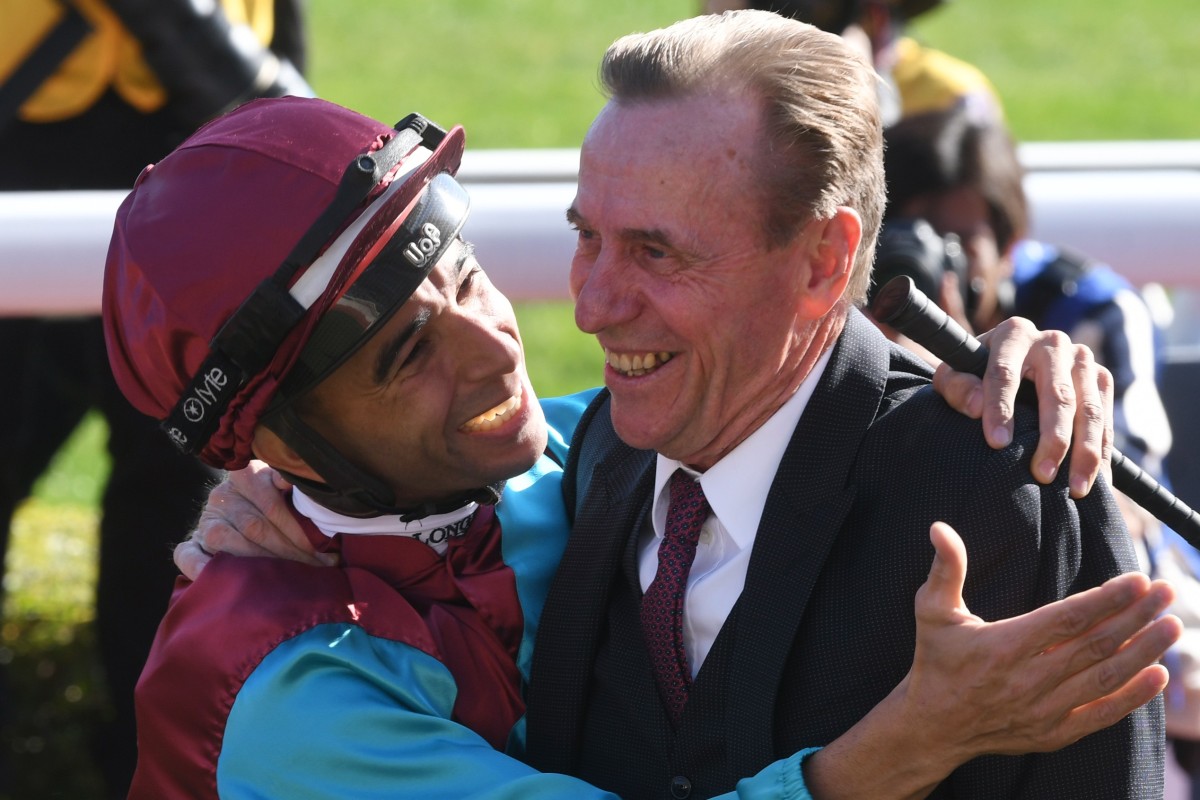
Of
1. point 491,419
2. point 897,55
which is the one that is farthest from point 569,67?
point 491,419

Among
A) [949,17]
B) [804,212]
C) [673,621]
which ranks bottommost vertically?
[949,17]

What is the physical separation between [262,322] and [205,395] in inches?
6.4

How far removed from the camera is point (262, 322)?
7.25 feet

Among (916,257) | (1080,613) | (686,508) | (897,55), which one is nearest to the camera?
(1080,613)

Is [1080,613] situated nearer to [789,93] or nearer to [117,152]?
[789,93]

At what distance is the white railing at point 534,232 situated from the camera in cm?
325

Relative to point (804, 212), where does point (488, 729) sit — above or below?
below

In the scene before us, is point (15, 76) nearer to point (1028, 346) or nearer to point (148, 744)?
point (148, 744)

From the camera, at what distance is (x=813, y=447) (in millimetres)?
2264

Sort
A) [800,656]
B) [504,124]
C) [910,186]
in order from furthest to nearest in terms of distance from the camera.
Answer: [504,124]
[910,186]
[800,656]

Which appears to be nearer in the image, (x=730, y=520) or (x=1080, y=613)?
(x=1080, y=613)

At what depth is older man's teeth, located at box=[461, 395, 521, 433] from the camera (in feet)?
8.00

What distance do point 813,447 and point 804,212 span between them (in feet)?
1.10

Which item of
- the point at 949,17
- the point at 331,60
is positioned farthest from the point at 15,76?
the point at 949,17
